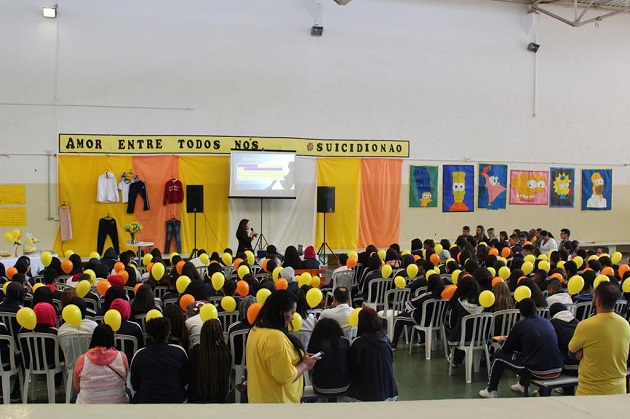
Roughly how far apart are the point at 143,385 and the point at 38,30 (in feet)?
32.2

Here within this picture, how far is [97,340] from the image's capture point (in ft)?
13.0

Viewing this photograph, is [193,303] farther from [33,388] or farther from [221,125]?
[221,125]

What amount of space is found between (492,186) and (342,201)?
3860 mm

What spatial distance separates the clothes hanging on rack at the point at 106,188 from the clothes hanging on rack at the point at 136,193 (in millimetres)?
303

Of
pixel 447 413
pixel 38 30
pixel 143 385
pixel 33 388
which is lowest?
pixel 33 388

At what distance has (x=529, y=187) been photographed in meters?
15.0

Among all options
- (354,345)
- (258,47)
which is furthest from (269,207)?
(354,345)

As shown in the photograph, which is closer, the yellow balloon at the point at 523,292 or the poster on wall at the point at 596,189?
the yellow balloon at the point at 523,292

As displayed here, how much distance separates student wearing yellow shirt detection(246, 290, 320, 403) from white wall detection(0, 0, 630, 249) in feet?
30.9

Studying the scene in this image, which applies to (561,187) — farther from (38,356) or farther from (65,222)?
(38,356)

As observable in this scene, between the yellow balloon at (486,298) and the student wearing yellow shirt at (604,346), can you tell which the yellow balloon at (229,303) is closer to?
the yellow balloon at (486,298)

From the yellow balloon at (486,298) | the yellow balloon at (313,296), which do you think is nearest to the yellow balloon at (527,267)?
the yellow balloon at (486,298)

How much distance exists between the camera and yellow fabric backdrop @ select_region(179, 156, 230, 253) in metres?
12.5

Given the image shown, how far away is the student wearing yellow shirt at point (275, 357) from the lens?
347cm
